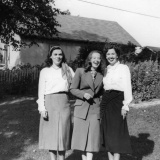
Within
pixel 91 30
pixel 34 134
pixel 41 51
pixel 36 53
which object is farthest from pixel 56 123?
pixel 91 30

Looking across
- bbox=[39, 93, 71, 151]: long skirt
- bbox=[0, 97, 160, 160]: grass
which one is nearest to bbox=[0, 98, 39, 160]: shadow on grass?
bbox=[0, 97, 160, 160]: grass

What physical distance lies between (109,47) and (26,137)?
10.9ft

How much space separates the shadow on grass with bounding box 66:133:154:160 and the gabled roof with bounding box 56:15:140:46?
14.8 meters

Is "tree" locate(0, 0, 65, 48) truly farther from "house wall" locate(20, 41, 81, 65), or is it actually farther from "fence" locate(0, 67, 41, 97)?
"house wall" locate(20, 41, 81, 65)

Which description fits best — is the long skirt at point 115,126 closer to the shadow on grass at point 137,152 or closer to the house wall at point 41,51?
the shadow on grass at point 137,152

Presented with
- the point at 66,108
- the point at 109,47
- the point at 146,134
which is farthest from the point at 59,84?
the point at 146,134

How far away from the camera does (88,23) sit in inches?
968

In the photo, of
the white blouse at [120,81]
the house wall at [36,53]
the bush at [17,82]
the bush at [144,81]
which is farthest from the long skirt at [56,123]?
the house wall at [36,53]

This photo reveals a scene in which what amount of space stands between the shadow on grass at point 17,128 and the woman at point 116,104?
213 centimetres

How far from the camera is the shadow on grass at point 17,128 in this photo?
517 cm

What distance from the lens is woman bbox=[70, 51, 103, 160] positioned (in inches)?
149

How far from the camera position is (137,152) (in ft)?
16.6

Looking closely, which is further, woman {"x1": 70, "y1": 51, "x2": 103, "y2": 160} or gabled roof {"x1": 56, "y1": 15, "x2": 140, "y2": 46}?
gabled roof {"x1": 56, "y1": 15, "x2": 140, "y2": 46}

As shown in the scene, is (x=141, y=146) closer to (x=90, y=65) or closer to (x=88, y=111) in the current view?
(x=88, y=111)
